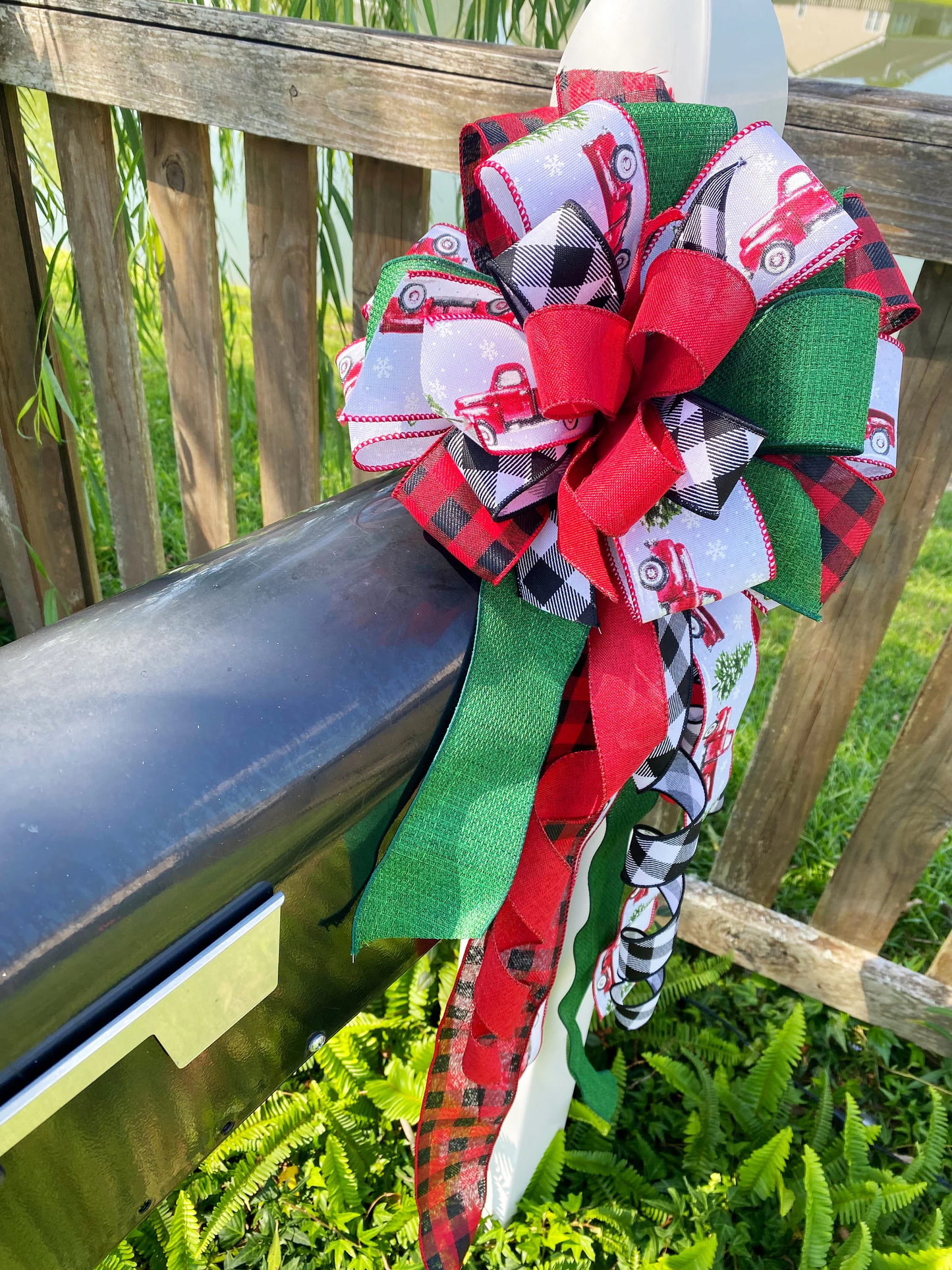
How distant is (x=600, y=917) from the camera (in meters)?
0.82

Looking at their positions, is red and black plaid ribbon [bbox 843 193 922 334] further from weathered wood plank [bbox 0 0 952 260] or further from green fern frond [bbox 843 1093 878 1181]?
green fern frond [bbox 843 1093 878 1181]

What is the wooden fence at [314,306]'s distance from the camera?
1005 millimetres

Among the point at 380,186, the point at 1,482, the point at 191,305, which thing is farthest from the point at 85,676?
the point at 1,482

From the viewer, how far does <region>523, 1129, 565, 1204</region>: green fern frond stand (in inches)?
48.7

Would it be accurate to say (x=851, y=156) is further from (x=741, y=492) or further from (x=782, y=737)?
(x=782, y=737)

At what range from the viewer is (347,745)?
1.61 ft

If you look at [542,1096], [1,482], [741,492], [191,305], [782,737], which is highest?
[741,492]

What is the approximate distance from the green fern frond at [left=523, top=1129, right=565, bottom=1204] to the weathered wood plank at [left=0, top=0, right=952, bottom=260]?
1246mm

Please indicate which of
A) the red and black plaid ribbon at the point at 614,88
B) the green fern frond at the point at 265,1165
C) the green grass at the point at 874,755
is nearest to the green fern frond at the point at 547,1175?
the green fern frond at the point at 265,1165

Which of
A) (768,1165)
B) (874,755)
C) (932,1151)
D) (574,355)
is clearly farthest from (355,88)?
(874,755)

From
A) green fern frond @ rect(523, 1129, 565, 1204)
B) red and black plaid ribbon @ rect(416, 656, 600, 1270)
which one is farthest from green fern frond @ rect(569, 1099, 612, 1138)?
red and black plaid ribbon @ rect(416, 656, 600, 1270)

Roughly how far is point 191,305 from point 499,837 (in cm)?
116

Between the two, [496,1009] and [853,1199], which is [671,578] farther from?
[853,1199]

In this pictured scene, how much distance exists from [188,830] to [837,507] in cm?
48
